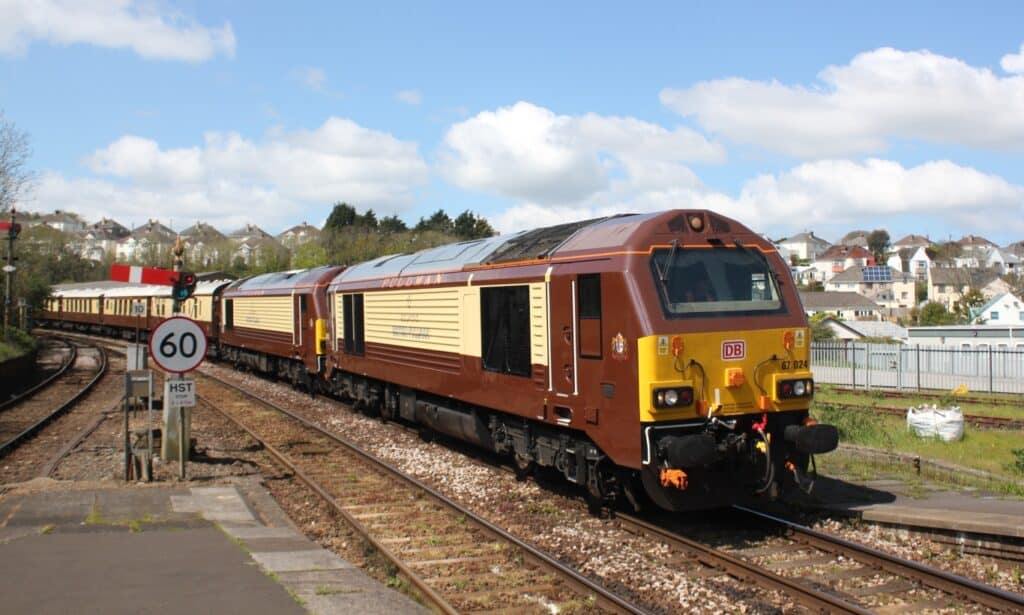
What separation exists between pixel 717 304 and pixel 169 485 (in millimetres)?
7249

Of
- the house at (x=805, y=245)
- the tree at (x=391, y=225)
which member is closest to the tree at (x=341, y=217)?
the tree at (x=391, y=225)

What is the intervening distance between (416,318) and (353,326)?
4.10 meters

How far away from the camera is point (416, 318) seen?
14.7 meters

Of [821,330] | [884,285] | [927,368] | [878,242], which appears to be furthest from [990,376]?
[878,242]

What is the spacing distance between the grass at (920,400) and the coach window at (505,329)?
1402 centimetres

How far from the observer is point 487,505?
10.7m

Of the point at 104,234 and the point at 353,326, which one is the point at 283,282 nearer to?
the point at 353,326

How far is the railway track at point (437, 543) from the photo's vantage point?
7297mm

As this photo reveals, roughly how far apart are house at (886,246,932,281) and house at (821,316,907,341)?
6148 cm

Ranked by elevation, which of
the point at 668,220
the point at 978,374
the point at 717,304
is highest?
the point at 668,220

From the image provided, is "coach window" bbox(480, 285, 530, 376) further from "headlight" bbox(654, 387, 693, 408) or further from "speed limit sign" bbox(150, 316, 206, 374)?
"speed limit sign" bbox(150, 316, 206, 374)

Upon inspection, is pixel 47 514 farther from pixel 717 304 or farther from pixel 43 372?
pixel 43 372

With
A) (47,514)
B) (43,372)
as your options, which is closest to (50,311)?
(43,372)

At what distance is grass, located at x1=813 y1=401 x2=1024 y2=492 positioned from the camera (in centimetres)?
1257
